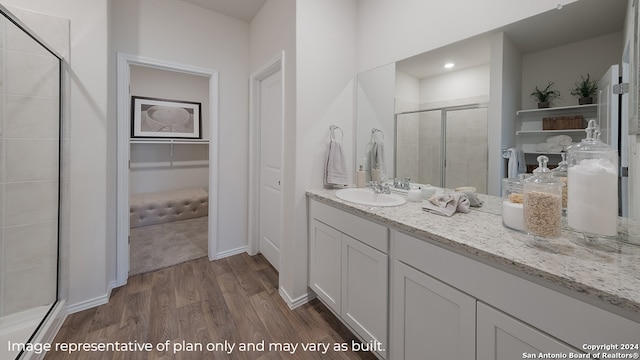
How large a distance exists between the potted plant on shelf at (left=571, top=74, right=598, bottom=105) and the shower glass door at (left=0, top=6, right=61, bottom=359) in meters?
2.96

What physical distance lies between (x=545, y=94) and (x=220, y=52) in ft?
9.01

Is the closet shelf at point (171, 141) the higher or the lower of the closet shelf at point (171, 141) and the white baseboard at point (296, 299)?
the higher

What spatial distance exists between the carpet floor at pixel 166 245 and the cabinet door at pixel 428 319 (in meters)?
2.30

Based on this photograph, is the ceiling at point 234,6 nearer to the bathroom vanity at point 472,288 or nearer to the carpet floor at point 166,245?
the bathroom vanity at point 472,288

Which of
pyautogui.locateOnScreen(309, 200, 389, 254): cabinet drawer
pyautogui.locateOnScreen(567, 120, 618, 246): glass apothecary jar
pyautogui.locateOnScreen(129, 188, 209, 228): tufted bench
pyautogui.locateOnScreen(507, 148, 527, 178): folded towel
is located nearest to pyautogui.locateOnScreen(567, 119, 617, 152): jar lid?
pyautogui.locateOnScreen(567, 120, 618, 246): glass apothecary jar

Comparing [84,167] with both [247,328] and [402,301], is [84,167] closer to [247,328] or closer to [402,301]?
[247,328]

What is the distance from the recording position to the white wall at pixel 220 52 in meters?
2.14

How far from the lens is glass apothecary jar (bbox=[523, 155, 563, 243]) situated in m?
0.83

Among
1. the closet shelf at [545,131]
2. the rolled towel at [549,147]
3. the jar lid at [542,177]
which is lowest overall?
the jar lid at [542,177]

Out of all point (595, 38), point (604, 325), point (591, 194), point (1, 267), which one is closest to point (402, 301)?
point (604, 325)

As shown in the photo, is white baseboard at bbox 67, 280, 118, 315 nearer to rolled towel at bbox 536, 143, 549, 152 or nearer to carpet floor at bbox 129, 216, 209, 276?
carpet floor at bbox 129, 216, 209, 276

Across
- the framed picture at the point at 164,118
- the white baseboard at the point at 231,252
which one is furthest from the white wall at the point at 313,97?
the framed picture at the point at 164,118

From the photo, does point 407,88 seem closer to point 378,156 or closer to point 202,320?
point 378,156

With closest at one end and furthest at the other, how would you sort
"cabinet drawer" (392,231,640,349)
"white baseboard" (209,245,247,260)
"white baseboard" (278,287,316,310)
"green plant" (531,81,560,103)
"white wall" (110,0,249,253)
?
"cabinet drawer" (392,231,640,349), "green plant" (531,81,560,103), "white baseboard" (278,287,316,310), "white wall" (110,0,249,253), "white baseboard" (209,245,247,260)
